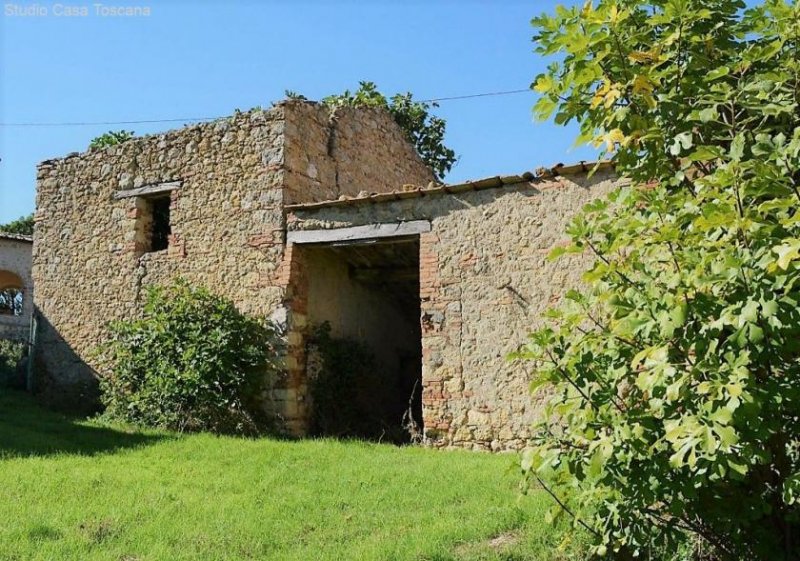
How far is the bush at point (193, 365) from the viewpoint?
28.9 feet

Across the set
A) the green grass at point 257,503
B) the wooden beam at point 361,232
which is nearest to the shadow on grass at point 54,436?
the green grass at point 257,503

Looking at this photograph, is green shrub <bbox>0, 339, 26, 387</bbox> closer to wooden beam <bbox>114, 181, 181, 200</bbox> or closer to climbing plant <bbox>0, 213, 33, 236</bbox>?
wooden beam <bbox>114, 181, 181, 200</bbox>

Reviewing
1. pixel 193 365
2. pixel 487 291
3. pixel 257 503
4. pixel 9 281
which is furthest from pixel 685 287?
pixel 9 281

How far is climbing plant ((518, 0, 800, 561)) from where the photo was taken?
2.42 m

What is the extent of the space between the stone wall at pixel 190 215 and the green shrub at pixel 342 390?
1.16 ft

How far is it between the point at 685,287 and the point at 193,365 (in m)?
7.35

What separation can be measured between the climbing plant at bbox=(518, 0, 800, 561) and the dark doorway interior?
5552mm

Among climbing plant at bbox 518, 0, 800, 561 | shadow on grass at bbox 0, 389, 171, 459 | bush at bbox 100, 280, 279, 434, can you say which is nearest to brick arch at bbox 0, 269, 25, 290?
shadow on grass at bbox 0, 389, 171, 459

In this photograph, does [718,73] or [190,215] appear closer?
[718,73]

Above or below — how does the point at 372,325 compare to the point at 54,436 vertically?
above

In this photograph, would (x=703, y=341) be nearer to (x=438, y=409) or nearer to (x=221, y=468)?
(x=221, y=468)

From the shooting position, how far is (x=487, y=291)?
8031mm

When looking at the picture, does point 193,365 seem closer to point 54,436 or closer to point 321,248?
point 54,436

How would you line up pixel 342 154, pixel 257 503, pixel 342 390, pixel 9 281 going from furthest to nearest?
1. pixel 9 281
2. pixel 342 154
3. pixel 342 390
4. pixel 257 503
